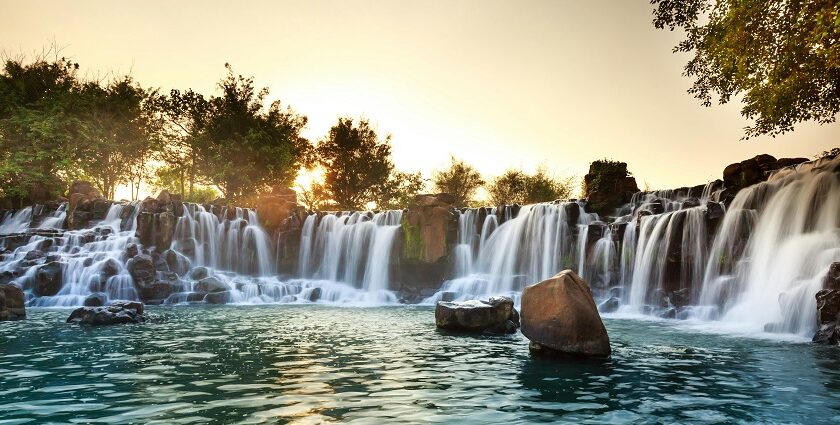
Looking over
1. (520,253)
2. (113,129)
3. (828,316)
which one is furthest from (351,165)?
(828,316)

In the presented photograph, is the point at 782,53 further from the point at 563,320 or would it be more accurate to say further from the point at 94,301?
the point at 94,301

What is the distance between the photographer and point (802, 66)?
20.8 m

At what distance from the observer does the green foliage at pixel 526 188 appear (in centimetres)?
7188

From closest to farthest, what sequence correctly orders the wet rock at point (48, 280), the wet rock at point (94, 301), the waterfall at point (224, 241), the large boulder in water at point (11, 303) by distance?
1. the large boulder in water at point (11, 303)
2. the wet rock at point (94, 301)
3. the wet rock at point (48, 280)
4. the waterfall at point (224, 241)

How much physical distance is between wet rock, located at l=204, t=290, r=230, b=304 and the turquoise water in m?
15.6

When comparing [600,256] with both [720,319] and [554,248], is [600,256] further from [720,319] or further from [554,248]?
[720,319]

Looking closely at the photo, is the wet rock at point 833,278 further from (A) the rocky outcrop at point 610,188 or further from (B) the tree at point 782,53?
(A) the rocky outcrop at point 610,188

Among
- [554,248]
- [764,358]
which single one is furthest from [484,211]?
[764,358]

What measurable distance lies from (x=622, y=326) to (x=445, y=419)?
1464 centimetres

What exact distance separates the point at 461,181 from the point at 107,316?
202 feet

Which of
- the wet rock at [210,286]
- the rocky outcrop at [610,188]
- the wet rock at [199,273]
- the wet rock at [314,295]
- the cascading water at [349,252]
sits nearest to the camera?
the wet rock at [210,286]

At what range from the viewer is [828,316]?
15.3m

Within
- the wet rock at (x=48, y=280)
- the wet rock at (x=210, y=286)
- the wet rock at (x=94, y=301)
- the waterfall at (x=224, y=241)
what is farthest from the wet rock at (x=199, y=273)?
the wet rock at (x=48, y=280)

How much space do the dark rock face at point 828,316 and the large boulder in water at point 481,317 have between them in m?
8.68
